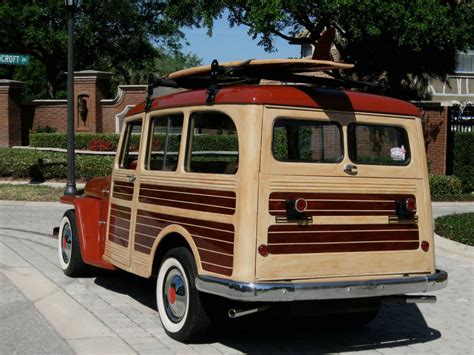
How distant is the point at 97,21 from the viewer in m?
39.3

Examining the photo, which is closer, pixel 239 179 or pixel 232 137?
pixel 239 179

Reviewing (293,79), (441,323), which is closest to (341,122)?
(293,79)

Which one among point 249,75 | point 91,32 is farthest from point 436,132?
point 91,32

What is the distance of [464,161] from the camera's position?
71.8ft

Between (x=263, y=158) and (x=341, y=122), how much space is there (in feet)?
2.97

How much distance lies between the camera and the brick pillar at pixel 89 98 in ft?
101

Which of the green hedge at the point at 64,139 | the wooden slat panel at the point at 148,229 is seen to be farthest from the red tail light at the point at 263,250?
the green hedge at the point at 64,139

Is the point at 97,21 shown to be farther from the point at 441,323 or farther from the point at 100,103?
the point at 441,323

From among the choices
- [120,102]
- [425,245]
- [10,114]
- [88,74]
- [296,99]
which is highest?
[88,74]

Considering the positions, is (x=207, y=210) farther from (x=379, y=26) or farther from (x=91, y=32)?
(x=91, y=32)

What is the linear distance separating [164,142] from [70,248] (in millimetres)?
2544

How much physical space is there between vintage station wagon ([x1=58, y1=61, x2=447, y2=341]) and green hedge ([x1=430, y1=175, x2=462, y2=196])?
14495 millimetres

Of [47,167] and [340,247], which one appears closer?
[340,247]

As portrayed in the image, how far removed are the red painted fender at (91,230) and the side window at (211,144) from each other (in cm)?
201
